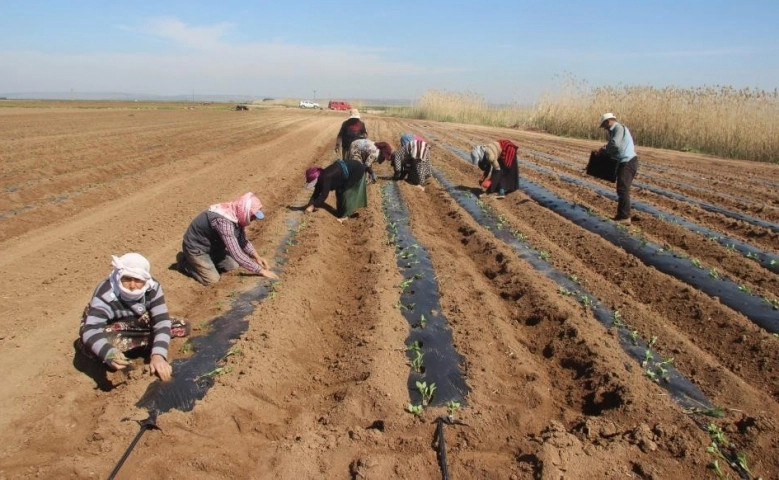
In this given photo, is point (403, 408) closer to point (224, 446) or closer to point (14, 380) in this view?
point (224, 446)

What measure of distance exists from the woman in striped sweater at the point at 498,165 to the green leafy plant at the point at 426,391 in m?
6.44

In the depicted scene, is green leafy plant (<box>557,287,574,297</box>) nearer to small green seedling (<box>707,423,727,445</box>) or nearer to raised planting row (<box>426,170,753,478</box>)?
raised planting row (<box>426,170,753,478</box>)

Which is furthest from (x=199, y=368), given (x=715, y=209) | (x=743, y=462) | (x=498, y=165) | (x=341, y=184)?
(x=715, y=209)

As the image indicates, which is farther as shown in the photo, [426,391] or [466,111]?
[466,111]

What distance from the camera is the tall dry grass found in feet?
53.0

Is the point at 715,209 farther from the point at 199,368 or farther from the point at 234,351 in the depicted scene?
the point at 199,368

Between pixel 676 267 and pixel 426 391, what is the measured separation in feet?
13.1

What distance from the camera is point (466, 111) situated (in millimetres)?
37469

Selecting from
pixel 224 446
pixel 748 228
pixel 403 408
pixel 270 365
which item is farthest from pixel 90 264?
pixel 748 228

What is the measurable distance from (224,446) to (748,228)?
312 inches

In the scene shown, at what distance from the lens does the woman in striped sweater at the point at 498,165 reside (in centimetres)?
959

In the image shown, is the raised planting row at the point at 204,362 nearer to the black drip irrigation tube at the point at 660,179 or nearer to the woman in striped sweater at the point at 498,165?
the woman in striped sweater at the point at 498,165

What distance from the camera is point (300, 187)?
1085cm

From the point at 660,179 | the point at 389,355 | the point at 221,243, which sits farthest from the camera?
the point at 660,179
